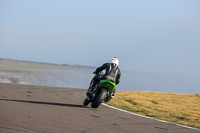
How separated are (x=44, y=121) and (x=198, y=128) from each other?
162 inches

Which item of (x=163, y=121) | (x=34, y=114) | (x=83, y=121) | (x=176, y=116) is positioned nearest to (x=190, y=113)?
(x=176, y=116)

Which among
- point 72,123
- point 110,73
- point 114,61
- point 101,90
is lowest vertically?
point 72,123

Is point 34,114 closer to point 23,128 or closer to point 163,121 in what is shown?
point 23,128

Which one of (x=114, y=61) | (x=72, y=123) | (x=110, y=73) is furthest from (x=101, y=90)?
(x=72, y=123)

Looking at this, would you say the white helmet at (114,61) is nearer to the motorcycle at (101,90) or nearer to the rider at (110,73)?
the rider at (110,73)

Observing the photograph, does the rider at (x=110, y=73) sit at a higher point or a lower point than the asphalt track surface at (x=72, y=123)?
higher

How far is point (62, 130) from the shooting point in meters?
6.55

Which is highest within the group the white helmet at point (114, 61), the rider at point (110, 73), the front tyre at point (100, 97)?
the white helmet at point (114, 61)

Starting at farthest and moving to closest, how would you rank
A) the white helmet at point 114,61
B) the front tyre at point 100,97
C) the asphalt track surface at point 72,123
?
the white helmet at point 114,61
the front tyre at point 100,97
the asphalt track surface at point 72,123

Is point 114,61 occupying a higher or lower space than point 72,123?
higher

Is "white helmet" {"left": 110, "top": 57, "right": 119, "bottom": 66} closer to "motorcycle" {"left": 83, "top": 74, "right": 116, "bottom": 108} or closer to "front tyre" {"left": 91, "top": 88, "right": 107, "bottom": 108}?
"motorcycle" {"left": 83, "top": 74, "right": 116, "bottom": 108}

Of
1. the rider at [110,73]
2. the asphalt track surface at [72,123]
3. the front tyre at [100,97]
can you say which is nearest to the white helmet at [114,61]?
the rider at [110,73]

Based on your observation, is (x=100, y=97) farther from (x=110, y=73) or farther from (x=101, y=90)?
(x=110, y=73)

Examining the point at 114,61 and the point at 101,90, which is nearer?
the point at 101,90
